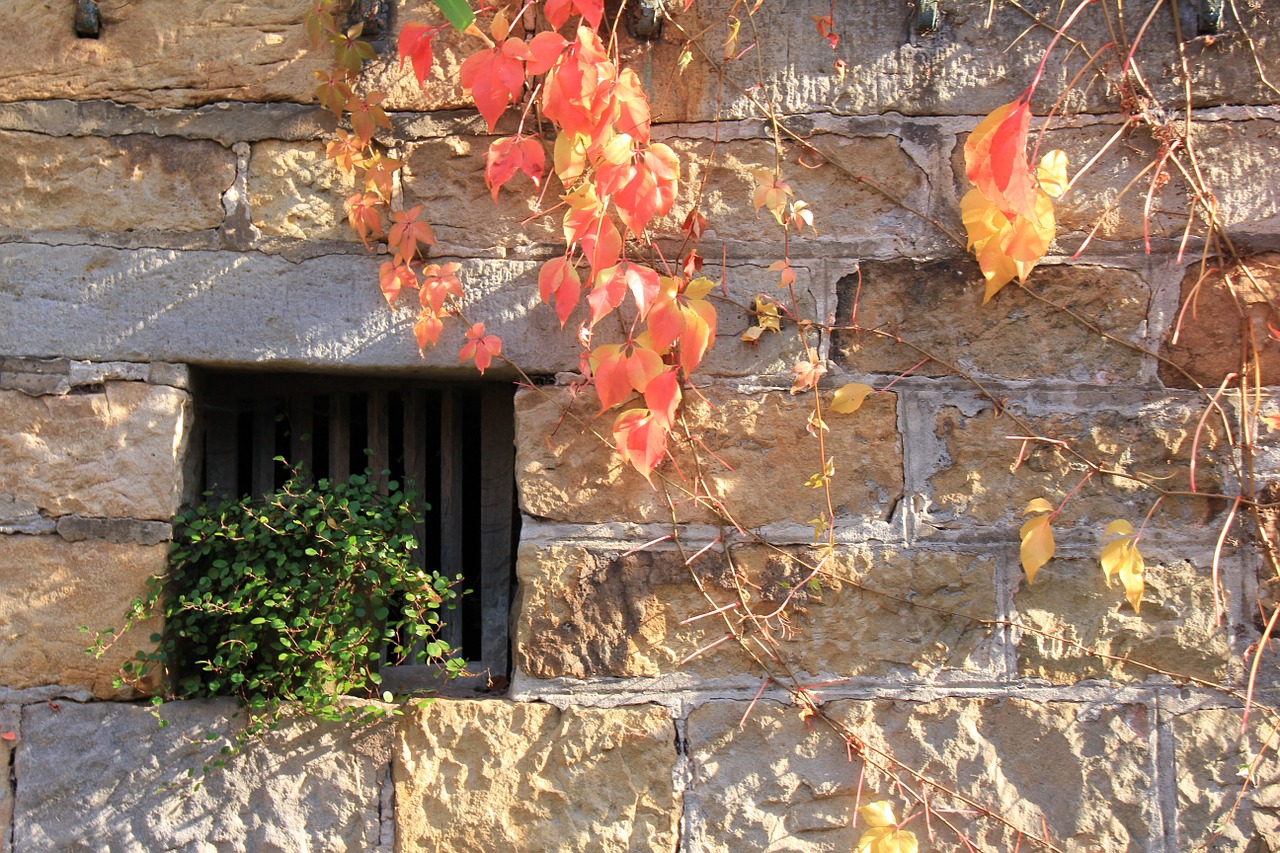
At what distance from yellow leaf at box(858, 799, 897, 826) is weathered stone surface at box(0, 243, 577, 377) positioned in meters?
0.98

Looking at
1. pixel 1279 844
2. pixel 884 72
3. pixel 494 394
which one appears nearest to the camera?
pixel 1279 844

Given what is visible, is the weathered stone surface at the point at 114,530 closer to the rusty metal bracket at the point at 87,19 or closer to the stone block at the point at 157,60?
the stone block at the point at 157,60

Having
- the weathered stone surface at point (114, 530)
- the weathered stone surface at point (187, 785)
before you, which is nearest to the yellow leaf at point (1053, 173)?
the weathered stone surface at point (187, 785)

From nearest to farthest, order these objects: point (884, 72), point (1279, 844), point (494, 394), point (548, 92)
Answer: point (548, 92) → point (1279, 844) → point (884, 72) → point (494, 394)

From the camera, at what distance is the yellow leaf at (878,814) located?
1.88m

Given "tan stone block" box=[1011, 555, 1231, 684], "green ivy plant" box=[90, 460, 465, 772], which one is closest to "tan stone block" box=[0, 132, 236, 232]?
"green ivy plant" box=[90, 460, 465, 772]

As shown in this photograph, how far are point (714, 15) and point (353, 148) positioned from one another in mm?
750

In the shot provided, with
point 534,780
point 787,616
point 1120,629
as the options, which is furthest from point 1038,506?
point 534,780

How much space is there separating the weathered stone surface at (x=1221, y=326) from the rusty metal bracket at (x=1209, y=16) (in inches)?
17.5

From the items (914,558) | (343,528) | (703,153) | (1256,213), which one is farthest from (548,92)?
(1256,213)

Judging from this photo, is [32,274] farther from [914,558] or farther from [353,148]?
[914,558]

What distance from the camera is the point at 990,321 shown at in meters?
2.04

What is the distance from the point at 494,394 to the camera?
2.25m

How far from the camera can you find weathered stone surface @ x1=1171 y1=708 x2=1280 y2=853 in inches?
75.9
